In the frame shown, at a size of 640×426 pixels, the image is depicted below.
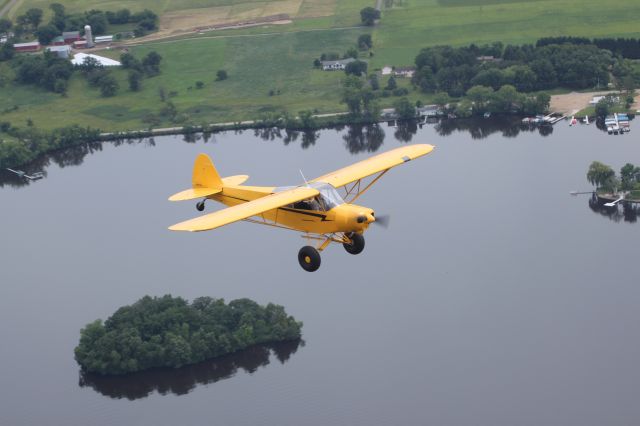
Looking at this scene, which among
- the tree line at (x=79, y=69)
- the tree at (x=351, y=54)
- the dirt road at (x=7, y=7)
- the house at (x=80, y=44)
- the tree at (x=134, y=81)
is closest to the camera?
the tree at (x=134, y=81)

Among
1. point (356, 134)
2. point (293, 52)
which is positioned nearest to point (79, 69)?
point (293, 52)

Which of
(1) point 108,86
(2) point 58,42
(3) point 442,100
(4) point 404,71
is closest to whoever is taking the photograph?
(3) point 442,100

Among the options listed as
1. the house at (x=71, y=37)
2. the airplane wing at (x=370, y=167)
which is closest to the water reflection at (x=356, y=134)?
the house at (x=71, y=37)

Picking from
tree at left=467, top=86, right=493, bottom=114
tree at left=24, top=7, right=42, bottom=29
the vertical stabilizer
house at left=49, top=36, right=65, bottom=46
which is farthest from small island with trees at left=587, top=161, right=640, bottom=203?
tree at left=24, top=7, right=42, bottom=29

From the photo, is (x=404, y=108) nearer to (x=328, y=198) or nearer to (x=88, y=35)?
(x=88, y=35)

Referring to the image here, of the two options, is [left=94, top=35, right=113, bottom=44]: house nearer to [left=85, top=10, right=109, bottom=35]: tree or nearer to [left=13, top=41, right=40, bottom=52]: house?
[left=85, top=10, right=109, bottom=35]: tree

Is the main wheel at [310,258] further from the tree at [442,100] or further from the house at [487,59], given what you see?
the house at [487,59]

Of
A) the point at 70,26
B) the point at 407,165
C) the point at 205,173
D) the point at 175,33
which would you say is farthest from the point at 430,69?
the point at 205,173
